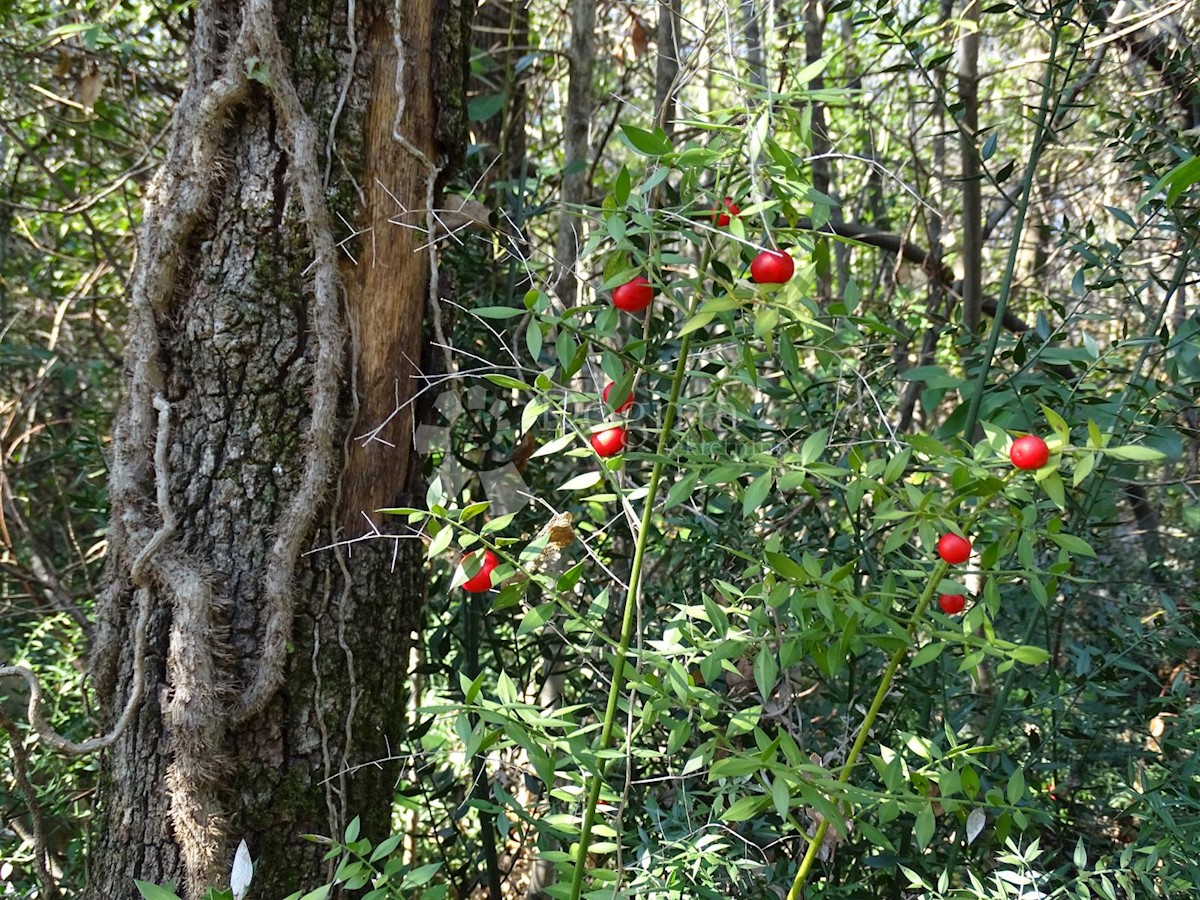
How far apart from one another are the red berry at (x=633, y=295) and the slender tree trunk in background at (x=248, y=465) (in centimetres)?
55

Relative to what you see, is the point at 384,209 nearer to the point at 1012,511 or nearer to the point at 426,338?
the point at 426,338

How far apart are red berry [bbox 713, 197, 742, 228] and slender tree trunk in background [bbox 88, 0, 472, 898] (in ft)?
2.17

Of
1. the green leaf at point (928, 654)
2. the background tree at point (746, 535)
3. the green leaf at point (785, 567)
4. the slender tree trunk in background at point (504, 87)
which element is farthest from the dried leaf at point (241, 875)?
the slender tree trunk in background at point (504, 87)

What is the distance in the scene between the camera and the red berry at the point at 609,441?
101 centimetres

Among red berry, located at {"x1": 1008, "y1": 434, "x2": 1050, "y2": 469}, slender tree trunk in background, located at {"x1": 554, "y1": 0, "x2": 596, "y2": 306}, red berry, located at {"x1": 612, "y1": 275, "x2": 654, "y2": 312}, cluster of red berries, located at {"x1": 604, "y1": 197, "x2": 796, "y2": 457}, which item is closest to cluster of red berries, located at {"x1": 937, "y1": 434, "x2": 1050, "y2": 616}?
red berry, located at {"x1": 1008, "y1": 434, "x2": 1050, "y2": 469}

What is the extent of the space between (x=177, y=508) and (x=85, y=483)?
0.95 meters

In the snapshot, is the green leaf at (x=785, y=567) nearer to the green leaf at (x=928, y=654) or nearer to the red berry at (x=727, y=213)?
the green leaf at (x=928, y=654)

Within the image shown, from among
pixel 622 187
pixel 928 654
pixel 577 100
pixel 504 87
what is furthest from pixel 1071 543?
pixel 504 87

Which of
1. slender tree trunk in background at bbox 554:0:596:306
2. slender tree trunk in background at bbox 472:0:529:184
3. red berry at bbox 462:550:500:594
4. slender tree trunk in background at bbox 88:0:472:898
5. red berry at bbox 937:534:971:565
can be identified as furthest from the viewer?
slender tree trunk in background at bbox 472:0:529:184

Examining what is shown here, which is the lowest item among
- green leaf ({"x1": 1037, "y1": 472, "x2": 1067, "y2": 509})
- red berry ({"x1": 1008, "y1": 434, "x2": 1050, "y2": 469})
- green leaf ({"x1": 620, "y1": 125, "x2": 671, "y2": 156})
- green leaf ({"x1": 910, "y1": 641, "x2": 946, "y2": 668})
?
green leaf ({"x1": 910, "y1": 641, "x2": 946, "y2": 668})

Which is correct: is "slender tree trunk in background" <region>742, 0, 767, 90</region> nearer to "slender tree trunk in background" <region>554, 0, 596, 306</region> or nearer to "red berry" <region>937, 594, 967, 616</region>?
"slender tree trunk in background" <region>554, 0, 596, 306</region>

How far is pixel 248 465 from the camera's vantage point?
1.34 metres

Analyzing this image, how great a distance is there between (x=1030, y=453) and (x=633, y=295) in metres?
0.40

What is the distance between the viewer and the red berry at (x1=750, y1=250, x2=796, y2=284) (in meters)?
0.85
